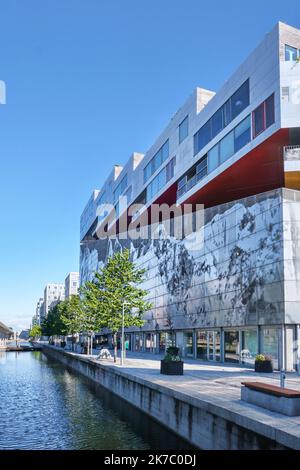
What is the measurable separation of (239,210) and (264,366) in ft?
38.4

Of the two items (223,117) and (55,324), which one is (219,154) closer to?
(223,117)

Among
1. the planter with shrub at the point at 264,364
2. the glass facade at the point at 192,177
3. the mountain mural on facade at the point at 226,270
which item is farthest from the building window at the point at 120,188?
the planter with shrub at the point at 264,364

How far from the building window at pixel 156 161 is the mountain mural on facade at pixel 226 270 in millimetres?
7592

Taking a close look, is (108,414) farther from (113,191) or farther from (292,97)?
(113,191)

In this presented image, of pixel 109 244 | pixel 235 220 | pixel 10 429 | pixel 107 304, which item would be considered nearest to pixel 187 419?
pixel 10 429

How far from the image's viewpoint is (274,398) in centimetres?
1400

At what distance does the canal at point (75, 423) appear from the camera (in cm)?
1838

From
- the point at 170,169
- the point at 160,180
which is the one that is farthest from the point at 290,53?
A: the point at 160,180

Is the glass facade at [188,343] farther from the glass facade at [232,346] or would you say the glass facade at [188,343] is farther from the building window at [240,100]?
the building window at [240,100]

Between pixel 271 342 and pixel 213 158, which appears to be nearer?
pixel 271 342

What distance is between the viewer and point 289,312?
29875 mm

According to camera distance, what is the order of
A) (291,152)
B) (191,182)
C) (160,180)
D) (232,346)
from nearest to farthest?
(291,152) → (232,346) → (191,182) → (160,180)

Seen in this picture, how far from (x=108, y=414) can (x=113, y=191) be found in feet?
187

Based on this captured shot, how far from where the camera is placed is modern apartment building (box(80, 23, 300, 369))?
1216 inches
